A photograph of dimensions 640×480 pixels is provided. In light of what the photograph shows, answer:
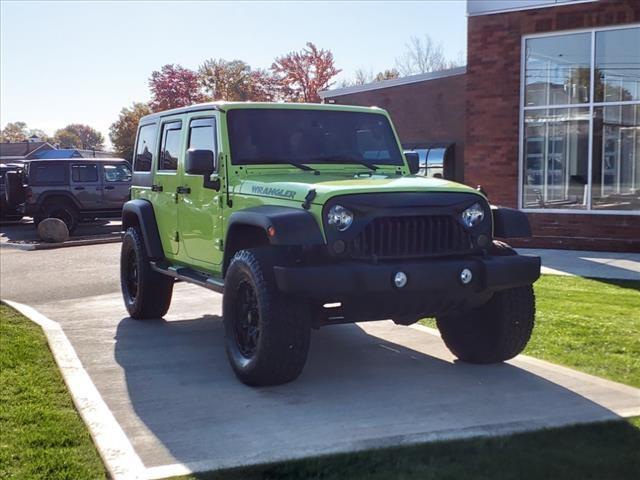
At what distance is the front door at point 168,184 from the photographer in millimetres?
7582

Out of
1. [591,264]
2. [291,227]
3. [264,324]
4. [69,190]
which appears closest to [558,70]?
[591,264]

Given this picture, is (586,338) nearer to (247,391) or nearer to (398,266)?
(398,266)

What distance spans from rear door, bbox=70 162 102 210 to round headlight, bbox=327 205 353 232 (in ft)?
55.9

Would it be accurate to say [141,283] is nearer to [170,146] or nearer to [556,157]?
[170,146]

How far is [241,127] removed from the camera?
21.9 feet

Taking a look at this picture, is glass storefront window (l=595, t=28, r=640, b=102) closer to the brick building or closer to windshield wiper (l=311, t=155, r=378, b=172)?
the brick building

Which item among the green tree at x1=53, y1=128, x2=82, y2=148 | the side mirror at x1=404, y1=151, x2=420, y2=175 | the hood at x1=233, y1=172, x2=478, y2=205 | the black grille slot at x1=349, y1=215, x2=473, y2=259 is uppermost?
the green tree at x1=53, y1=128, x2=82, y2=148

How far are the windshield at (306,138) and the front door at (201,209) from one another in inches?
10.4

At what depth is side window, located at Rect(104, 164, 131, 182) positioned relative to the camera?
21609mm

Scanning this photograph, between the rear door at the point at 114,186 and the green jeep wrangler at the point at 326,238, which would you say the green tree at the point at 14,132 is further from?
the green jeep wrangler at the point at 326,238

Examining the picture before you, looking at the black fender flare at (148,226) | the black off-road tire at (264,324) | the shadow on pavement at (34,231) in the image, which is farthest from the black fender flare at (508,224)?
the shadow on pavement at (34,231)

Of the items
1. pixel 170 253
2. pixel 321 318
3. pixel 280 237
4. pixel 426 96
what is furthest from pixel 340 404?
pixel 426 96

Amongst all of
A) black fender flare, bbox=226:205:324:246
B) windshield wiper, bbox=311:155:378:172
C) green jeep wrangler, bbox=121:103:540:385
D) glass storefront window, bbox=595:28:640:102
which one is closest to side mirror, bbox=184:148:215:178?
green jeep wrangler, bbox=121:103:540:385

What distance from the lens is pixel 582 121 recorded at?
575 inches
